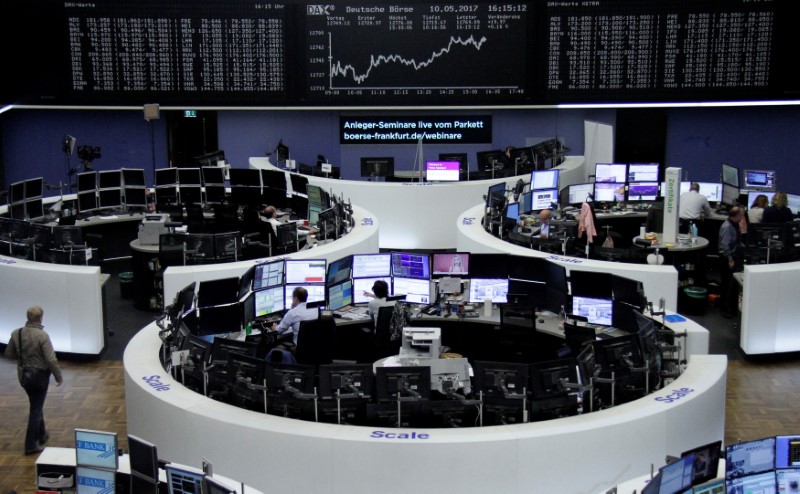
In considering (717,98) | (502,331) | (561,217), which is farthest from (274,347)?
(717,98)

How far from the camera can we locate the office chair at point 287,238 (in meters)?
11.7

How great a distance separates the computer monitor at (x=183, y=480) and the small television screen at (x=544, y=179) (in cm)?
969

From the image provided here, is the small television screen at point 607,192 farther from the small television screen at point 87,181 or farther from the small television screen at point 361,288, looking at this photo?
the small television screen at point 87,181

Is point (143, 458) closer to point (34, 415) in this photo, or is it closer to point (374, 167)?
point (34, 415)

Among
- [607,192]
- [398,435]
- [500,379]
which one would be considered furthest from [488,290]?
[607,192]

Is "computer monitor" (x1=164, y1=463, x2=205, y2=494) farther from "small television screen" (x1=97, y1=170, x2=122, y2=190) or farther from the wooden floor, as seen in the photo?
"small television screen" (x1=97, y1=170, x2=122, y2=190)

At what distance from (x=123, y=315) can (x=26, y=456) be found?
3950 mm

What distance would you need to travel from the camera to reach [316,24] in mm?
15570

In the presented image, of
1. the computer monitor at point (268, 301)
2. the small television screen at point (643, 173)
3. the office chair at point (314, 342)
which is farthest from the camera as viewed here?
the small television screen at point (643, 173)

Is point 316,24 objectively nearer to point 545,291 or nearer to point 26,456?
point 545,291

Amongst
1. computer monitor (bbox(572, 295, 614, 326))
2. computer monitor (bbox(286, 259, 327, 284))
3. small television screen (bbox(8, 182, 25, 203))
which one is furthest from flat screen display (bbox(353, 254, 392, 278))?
small television screen (bbox(8, 182, 25, 203))

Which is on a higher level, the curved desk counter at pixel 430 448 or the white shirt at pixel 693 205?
the white shirt at pixel 693 205

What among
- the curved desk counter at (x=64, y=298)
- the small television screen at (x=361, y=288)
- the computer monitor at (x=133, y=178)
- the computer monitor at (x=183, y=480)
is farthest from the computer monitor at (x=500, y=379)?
the computer monitor at (x=133, y=178)

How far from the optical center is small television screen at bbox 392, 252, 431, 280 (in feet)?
34.0
